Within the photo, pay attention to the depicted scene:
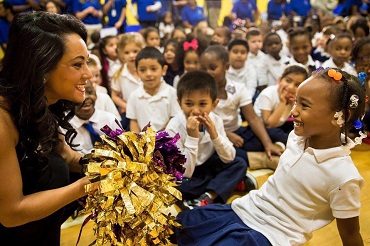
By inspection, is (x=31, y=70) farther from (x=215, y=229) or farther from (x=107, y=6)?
(x=107, y=6)

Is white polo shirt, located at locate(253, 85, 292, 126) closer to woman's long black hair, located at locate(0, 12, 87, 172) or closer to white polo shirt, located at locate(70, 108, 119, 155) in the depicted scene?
white polo shirt, located at locate(70, 108, 119, 155)

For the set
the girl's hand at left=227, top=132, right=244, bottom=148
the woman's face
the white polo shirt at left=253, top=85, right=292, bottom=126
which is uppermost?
the woman's face

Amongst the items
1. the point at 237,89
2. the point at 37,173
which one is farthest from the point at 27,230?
the point at 237,89

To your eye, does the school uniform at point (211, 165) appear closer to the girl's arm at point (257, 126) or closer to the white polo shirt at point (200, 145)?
the white polo shirt at point (200, 145)

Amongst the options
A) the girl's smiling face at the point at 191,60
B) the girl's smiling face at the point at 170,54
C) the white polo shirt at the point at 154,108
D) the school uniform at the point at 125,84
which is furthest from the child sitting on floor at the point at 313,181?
the girl's smiling face at the point at 170,54

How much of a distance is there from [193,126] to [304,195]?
743 mm

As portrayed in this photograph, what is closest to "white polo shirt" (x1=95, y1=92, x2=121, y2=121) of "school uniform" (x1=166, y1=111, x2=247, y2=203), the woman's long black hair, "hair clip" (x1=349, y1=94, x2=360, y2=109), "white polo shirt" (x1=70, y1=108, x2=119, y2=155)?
"white polo shirt" (x1=70, y1=108, x2=119, y2=155)

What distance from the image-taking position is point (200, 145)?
2.27m

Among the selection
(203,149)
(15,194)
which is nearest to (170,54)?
(203,149)

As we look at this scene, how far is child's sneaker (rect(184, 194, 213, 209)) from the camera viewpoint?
2.10 meters

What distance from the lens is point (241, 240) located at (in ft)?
4.60

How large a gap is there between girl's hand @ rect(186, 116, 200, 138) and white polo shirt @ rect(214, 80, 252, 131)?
74 centimetres

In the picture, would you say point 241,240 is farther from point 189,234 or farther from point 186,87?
point 186,87

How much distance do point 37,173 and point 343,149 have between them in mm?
1099
